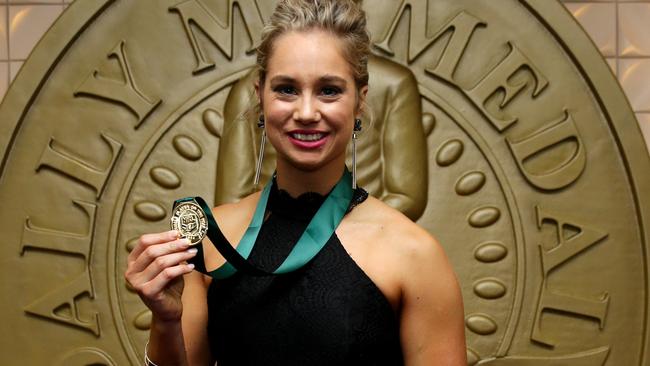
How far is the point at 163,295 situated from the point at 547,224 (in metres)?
1.55

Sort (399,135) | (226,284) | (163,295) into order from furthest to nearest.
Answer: (399,135)
(226,284)
(163,295)

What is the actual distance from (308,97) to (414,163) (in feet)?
4.06

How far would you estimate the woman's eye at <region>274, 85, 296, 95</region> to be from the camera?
1498 mm

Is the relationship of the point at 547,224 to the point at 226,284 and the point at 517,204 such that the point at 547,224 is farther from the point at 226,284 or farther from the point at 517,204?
the point at 226,284

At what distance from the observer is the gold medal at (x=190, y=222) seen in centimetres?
144

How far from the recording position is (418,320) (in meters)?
1.50

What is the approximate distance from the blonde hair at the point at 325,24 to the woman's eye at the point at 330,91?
1.9 inches

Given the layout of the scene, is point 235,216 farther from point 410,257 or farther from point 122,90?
point 122,90

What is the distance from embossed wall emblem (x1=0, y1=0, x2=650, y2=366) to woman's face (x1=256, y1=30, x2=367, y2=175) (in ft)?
3.82

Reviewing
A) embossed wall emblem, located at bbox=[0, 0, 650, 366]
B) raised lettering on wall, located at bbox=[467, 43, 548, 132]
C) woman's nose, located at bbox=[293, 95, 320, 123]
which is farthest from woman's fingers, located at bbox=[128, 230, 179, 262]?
raised lettering on wall, located at bbox=[467, 43, 548, 132]

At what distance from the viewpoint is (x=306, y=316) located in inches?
57.7

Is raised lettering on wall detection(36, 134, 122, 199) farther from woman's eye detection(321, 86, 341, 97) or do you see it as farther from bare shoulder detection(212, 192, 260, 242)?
woman's eye detection(321, 86, 341, 97)

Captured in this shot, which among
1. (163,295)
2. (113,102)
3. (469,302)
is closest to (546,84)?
(469,302)

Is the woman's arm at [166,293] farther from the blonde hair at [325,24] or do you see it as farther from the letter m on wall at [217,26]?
the letter m on wall at [217,26]
